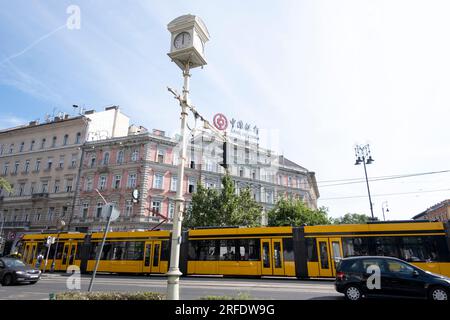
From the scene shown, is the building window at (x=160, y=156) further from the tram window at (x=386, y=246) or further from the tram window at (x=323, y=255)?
the tram window at (x=386, y=246)

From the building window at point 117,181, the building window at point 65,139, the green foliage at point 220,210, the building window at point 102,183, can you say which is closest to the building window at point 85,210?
the building window at point 102,183

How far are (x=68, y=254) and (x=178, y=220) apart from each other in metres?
20.2

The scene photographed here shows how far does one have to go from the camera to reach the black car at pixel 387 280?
830cm

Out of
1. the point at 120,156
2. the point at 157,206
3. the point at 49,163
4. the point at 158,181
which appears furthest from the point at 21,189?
the point at 157,206

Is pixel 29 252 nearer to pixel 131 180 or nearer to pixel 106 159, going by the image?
pixel 131 180

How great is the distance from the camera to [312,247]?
52.0 feet

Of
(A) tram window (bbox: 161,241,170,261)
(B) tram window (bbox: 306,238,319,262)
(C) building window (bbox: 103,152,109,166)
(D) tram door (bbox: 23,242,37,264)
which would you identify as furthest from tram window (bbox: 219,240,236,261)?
(C) building window (bbox: 103,152,109,166)

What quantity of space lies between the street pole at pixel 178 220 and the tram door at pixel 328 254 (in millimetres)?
11027

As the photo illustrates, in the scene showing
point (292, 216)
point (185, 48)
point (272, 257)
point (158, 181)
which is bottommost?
point (272, 257)

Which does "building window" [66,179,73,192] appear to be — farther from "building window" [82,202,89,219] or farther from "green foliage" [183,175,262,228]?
"green foliage" [183,175,262,228]

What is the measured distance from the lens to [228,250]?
17.6m

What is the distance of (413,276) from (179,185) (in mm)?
7467

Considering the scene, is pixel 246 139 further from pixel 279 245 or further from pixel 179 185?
pixel 179 185
